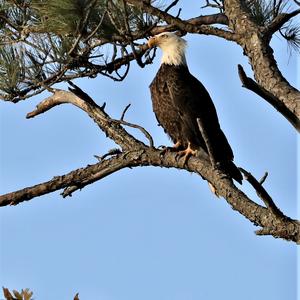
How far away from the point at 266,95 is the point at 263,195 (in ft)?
1.14

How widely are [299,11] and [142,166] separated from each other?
1016 millimetres

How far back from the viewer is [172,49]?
15.0 ft

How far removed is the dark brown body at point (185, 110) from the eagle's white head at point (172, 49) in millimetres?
215

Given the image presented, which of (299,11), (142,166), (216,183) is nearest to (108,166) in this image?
(142,166)

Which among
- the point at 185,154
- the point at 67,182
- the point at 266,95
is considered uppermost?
the point at 185,154

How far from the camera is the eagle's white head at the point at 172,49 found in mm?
4500

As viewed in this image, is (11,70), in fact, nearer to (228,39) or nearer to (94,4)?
(94,4)

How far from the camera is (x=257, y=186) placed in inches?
94.7

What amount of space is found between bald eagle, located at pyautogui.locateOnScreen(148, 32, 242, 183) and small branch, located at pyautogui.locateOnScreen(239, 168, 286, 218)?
4.43 feet

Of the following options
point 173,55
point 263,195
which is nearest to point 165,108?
point 173,55

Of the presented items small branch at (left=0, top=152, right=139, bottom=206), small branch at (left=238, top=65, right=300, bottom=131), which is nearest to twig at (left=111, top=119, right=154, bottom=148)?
small branch at (left=0, top=152, right=139, bottom=206)

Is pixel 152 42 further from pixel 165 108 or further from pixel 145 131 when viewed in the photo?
pixel 145 131

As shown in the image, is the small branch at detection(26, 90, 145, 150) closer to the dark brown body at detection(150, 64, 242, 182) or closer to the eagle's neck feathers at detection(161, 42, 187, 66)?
the dark brown body at detection(150, 64, 242, 182)

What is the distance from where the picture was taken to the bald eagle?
13.5 ft
